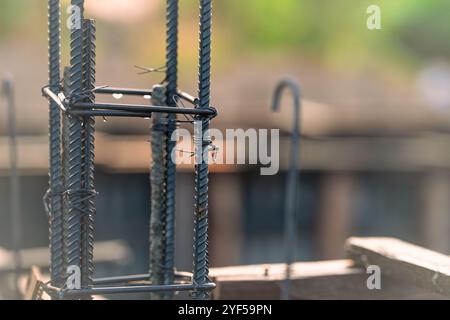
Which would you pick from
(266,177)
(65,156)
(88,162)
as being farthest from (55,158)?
(266,177)

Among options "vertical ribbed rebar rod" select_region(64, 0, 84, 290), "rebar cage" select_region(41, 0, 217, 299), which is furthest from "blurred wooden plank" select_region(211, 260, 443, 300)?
"vertical ribbed rebar rod" select_region(64, 0, 84, 290)

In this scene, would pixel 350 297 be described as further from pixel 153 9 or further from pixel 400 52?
pixel 400 52

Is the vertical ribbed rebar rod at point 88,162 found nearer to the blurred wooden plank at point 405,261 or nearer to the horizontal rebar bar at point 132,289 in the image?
the horizontal rebar bar at point 132,289

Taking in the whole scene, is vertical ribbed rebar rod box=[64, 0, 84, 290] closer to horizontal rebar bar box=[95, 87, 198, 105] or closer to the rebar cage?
the rebar cage

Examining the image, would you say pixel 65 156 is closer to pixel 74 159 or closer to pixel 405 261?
pixel 74 159

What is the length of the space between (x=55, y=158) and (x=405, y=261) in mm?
1637

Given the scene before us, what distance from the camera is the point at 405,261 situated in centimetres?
367

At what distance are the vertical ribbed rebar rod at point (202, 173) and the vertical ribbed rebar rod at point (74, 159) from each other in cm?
42

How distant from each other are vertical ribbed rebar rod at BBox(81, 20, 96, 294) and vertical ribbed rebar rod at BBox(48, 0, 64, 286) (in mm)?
118

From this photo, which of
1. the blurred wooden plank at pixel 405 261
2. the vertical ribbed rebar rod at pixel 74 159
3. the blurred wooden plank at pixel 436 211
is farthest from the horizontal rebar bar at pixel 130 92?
the blurred wooden plank at pixel 436 211

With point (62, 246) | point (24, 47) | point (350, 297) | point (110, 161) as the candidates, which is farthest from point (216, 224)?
point (24, 47)

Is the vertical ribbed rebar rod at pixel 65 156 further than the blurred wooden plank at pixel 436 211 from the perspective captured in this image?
No

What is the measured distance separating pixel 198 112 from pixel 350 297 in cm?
161

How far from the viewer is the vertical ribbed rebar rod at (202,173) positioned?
293 centimetres
